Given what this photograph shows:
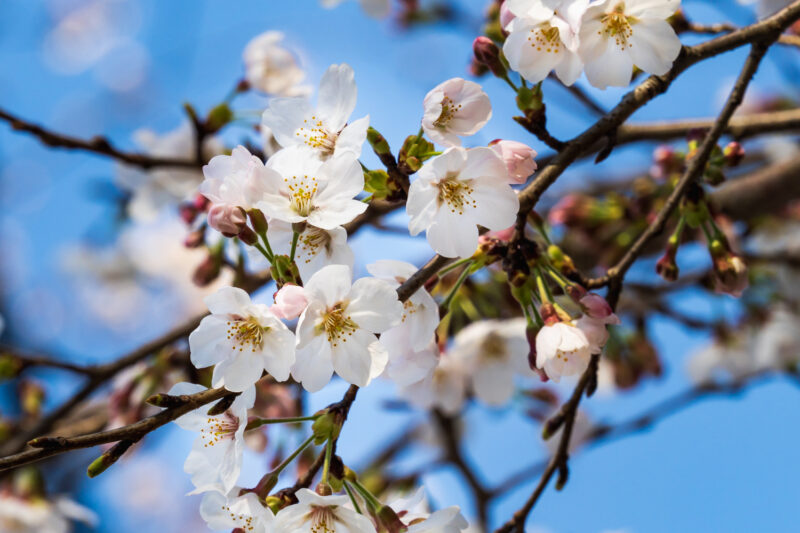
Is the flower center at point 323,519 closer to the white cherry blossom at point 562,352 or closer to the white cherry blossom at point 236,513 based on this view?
the white cherry blossom at point 236,513

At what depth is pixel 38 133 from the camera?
55.9 inches

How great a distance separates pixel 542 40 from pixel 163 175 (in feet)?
4.10

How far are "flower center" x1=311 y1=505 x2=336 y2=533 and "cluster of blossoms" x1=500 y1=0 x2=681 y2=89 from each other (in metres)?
0.58

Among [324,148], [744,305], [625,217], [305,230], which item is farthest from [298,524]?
[744,305]

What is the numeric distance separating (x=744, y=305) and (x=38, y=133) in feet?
8.13

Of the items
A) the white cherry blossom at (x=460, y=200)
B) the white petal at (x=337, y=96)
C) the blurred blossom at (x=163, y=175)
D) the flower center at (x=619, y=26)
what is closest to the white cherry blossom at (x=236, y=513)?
the white cherry blossom at (x=460, y=200)

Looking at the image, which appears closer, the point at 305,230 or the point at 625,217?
the point at 305,230

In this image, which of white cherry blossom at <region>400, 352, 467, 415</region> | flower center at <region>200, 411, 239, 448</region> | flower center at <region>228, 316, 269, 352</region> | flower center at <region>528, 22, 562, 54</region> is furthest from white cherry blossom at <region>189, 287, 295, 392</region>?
white cherry blossom at <region>400, 352, 467, 415</region>

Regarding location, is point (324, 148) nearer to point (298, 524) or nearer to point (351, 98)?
point (351, 98)

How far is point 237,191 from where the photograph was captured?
0.80 meters

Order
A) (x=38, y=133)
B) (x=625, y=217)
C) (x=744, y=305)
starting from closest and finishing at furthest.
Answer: (x=38, y=133), (x=625, y=217), (x=744, y=305)

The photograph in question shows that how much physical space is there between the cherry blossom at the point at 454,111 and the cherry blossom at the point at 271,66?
0.96 metres

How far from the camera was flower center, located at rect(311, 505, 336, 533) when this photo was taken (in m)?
0.76

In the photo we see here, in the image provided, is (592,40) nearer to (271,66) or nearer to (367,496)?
(367,496)
